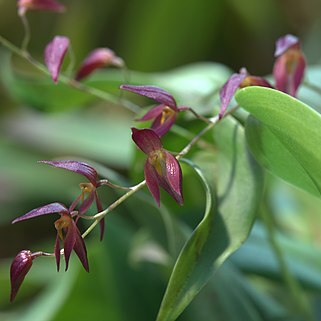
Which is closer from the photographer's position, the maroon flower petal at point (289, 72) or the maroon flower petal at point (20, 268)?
A: the maroon flower petal at point (20, 268)

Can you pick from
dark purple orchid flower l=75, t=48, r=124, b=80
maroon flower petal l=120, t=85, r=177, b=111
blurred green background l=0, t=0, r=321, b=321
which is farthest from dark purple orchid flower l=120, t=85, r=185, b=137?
blurred green background l=0, t=0, r=321, b=321

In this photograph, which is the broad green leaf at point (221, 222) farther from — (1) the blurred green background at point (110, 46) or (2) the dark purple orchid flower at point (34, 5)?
(1) the blurred green background at point (110, 46)

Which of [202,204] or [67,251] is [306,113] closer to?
[67,251]

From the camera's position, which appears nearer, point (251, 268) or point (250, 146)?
point (250, 146)

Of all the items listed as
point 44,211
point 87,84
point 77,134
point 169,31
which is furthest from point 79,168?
point 169,31

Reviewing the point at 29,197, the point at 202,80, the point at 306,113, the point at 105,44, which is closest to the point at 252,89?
the point at 306,113

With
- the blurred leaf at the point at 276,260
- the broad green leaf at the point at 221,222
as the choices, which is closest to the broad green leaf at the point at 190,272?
the broad green leaf at the point at 221,222

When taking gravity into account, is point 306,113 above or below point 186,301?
above
